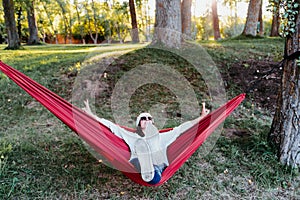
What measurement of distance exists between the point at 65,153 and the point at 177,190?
104 cm

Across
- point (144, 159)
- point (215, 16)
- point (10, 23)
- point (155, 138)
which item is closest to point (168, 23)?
point (155, 138)

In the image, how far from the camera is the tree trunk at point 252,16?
7.14 metres

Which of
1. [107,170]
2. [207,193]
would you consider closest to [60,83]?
[107,170]

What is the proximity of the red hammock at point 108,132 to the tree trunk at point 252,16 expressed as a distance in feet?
18.6

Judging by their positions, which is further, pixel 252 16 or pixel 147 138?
pixel 252 16

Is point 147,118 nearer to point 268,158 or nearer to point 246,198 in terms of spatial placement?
point 246,198

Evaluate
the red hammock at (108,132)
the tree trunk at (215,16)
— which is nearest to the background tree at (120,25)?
the tree trunk at (215,16)

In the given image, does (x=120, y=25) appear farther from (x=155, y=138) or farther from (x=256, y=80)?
(x=155, y=138)

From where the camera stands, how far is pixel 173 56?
472 centimetres

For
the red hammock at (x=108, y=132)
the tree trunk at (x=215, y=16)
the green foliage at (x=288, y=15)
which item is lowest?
the red hammock at (x=108, y=132)

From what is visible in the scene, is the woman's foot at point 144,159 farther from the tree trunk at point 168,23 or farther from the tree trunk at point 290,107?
the tree trunk at point 168,23

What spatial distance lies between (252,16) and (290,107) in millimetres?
5491

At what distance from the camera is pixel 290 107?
7.89 ft

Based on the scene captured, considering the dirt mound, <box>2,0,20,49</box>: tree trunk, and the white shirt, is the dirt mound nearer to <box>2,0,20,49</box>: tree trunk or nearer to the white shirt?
the white shirt
